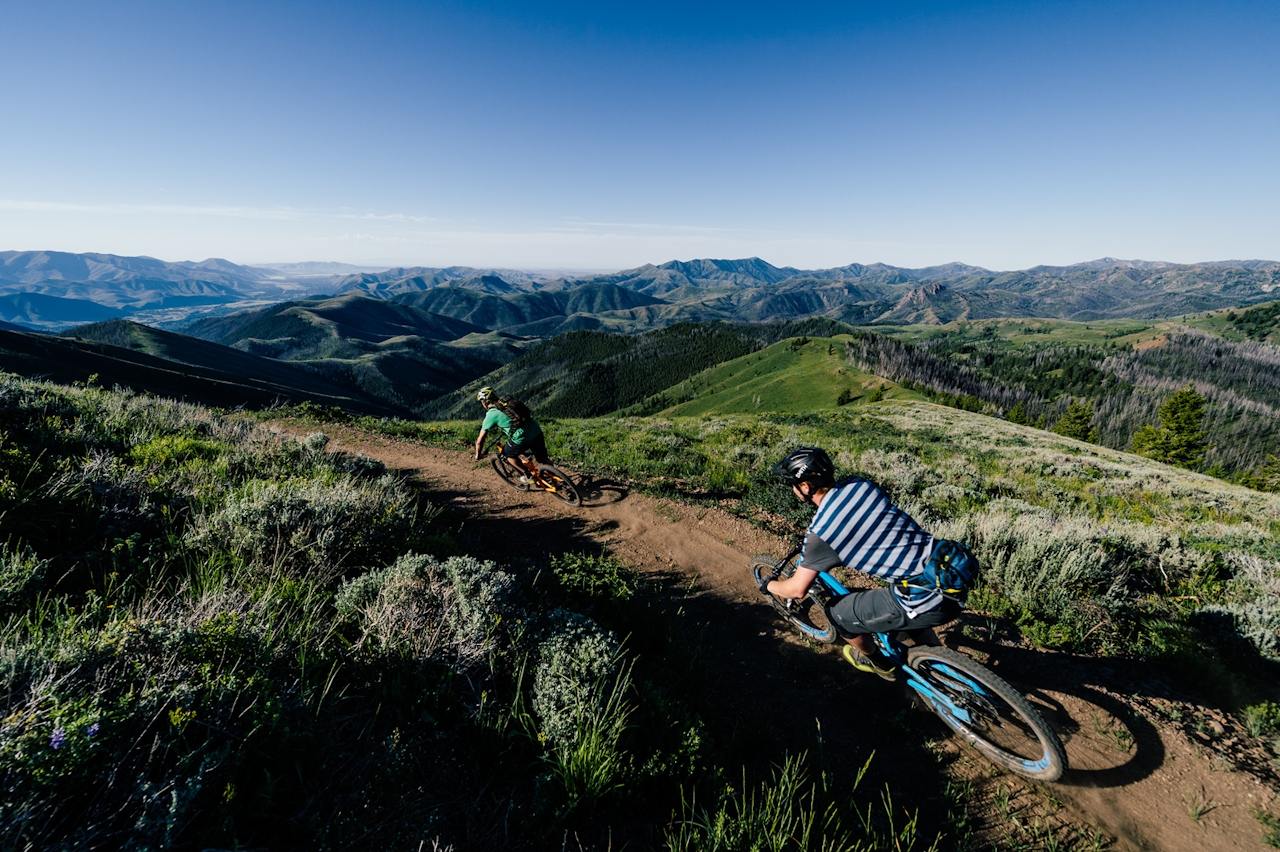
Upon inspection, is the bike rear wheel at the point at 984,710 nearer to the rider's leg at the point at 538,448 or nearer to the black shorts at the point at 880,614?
the black shorts at the point at 880,614

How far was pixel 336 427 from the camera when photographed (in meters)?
16.8

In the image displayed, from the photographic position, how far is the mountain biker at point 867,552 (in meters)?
4.27

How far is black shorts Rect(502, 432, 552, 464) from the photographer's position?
10191 millimetres

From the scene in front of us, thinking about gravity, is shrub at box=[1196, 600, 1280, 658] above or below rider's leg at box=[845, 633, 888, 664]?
above

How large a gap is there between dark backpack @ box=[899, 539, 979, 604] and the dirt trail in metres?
1.59

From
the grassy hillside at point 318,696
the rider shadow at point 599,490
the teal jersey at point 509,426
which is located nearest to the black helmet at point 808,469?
the grassy hillside at point 318,696

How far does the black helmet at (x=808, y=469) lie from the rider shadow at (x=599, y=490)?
5738 mm

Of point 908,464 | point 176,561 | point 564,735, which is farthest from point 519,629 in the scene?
point 908,464

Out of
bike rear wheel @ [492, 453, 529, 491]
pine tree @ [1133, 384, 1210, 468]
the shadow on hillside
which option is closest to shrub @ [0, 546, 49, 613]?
bike rear wheel @ [492, 453, 529, 491]

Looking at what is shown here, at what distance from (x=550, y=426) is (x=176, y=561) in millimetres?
14288

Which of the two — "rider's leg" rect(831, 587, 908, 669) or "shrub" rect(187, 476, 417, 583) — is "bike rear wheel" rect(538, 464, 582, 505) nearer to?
"shrub" rect(187, 476, 417, 583)

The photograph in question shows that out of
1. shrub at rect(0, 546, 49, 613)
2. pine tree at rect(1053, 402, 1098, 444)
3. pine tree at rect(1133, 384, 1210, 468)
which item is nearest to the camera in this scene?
shrub at rect(0, 546, 49, 613)

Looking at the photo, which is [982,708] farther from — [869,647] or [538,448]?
[538,448]

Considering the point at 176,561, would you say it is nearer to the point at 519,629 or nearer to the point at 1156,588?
the point at 519,629
